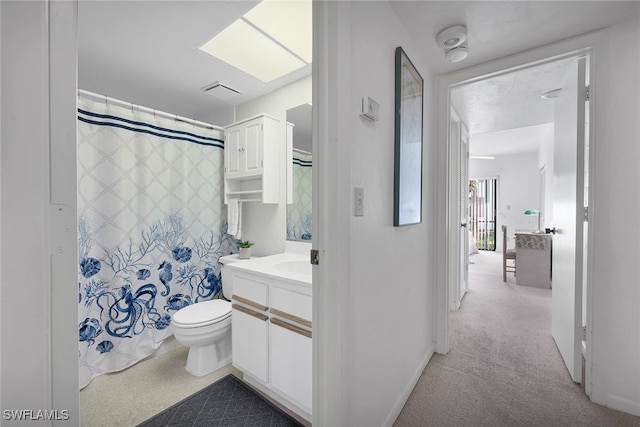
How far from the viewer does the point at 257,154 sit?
235 centimetres

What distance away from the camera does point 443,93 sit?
2070 mm

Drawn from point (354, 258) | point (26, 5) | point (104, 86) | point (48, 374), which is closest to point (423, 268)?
point (354, 258)

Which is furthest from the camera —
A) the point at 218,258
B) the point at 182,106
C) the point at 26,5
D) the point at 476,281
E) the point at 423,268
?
the point at 476,281

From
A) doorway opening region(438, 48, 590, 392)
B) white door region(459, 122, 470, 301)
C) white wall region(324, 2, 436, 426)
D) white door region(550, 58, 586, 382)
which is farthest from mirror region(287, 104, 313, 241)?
white door region(459, 122, 470, 301)

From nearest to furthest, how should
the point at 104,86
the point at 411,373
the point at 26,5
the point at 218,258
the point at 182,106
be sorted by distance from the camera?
the point at 26,5 < the point at 411,373 < the point at 104,86 < the point at 218,258 < the point at 182,106

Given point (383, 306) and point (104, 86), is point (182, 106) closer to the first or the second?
point (104, 86)

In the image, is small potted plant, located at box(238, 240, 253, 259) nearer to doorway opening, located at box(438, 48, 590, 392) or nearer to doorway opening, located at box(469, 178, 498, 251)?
doorway opening, located at box(438, 48, 590, 392)

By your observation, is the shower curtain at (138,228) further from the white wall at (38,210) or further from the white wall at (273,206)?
the white wall at (38,210)

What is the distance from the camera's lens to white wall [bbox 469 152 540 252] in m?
6.25

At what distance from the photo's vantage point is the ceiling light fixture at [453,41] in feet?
4.92

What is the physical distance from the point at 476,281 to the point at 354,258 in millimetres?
4054

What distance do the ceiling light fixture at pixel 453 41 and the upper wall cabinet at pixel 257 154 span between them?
138 centimetres

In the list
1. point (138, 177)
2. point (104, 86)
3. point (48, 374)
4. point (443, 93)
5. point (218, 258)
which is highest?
point (104, 86)

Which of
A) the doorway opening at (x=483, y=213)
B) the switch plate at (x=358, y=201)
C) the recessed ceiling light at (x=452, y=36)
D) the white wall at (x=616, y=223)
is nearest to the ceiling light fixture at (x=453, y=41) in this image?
the recessed ceiling light at (x=452, y=36)
